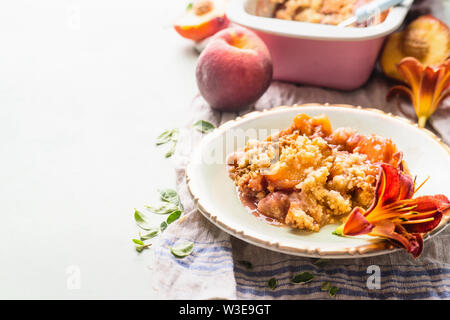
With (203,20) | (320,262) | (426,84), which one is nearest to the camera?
(320,262)

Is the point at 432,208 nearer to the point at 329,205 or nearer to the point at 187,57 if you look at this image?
the point at 329,205

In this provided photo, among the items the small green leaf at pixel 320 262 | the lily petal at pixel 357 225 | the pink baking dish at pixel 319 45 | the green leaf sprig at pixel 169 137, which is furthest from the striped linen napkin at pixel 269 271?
the pink baking dish at pixel 319 45

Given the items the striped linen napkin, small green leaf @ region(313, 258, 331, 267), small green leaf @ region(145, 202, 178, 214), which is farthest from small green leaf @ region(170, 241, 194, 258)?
small green leaf @ region(313, 258, 331, 267)

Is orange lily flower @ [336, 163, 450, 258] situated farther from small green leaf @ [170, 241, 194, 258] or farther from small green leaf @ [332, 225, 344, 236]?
small green leaf @ [170, 241, 194, 258]

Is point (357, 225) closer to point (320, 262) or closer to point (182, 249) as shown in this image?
point (320, 262)

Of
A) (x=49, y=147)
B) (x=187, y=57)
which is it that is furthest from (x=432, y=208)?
(x=187, y=57)

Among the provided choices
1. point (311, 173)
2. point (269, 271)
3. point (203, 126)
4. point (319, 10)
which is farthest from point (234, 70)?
point (269, 271)
